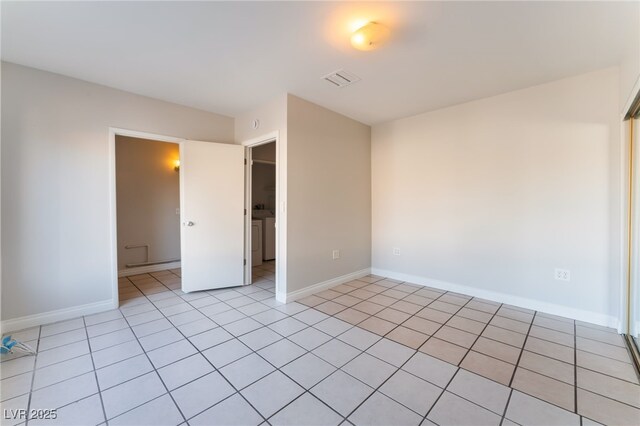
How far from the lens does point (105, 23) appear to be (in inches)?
75.9

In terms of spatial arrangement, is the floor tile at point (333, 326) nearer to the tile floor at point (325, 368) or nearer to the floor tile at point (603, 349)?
the tile floor at point (325, 368)

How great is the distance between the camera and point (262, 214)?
618cm

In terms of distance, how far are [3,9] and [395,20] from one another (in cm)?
267

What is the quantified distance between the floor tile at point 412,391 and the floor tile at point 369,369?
2.0 inches

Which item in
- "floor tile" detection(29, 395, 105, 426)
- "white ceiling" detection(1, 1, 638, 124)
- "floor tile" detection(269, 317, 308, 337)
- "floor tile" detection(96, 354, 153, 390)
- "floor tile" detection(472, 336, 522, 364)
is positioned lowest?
"floor tile" detection(29, 395, 105, 426)

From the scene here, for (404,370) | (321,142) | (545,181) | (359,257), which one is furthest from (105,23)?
(545,181)

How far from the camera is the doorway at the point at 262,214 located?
3986mm

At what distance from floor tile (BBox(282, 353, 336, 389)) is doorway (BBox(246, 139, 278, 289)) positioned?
198 cm

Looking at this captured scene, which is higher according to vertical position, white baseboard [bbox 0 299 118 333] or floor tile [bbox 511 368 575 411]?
white baseboard [bbox 0 299 118 333]

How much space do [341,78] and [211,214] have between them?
94.3 inches

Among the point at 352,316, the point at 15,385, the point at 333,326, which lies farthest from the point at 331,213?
the point at 15,385

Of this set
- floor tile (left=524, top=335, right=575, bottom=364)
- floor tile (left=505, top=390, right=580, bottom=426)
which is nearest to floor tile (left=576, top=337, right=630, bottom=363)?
floor tile (left=524, top=335, right=575, bottom=364)

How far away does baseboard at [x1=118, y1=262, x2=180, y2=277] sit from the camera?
427cm

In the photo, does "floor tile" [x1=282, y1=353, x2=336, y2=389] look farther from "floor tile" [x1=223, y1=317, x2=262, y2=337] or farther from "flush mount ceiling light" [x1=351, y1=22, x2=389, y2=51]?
"flush mount ceiling light" [x1=351, y1=22, x2=389, y2=51]
